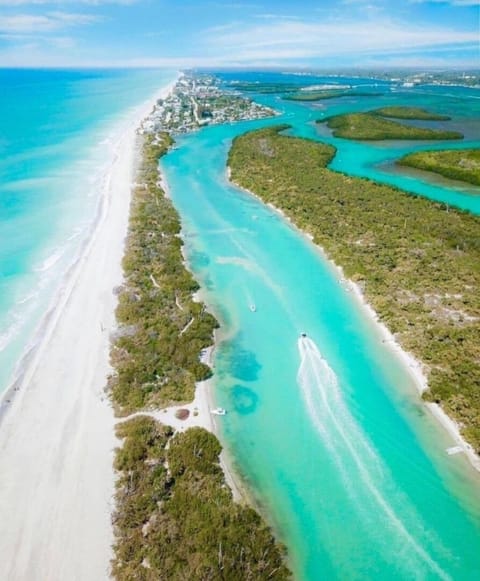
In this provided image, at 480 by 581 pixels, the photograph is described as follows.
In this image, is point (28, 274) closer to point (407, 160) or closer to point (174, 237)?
point (174, 237)

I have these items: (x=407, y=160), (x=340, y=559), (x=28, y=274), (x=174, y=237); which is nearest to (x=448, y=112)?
(x=407, y=160)

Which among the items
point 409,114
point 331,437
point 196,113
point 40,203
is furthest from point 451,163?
point 196,113

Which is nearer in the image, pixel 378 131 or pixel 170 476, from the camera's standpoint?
pixel 170 476

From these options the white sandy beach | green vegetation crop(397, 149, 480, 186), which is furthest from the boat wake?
green vegetation crop(397, 149, 480, 186)

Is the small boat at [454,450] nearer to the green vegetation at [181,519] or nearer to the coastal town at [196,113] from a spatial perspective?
the green vegetation at [181,519]

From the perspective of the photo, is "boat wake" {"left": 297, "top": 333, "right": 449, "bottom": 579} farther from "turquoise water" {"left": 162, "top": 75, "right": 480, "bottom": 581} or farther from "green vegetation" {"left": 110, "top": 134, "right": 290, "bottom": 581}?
"green vegetation" {"left": 110, "top": 134, "right": 290, "bottom": 581}

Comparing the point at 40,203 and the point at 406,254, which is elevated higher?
the point at 406,254

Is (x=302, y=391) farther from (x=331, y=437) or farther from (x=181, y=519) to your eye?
(x=181, y=519)
